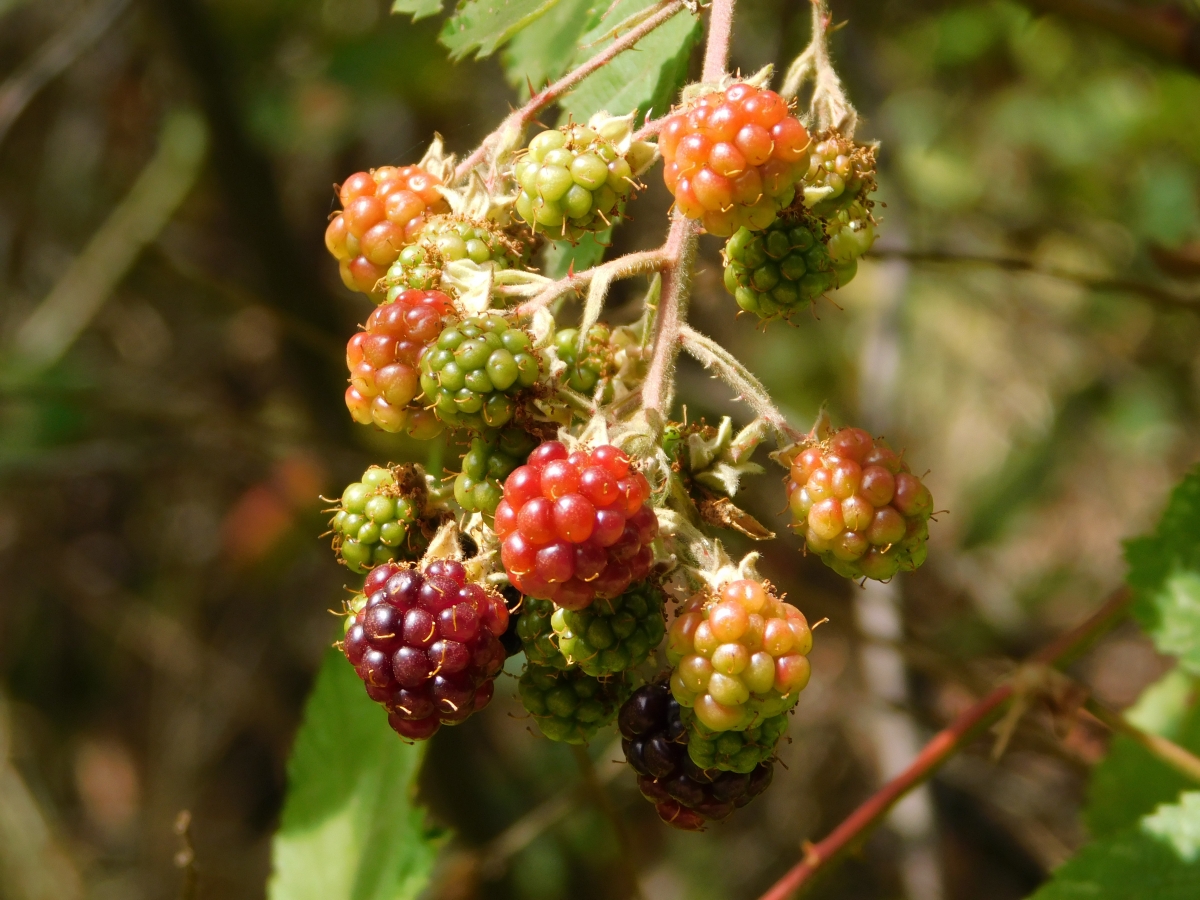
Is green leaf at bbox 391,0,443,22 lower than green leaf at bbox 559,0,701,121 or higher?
higher

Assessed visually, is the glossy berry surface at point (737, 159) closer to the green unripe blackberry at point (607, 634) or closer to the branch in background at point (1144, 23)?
the green unripe blackberry at point (607, 634)

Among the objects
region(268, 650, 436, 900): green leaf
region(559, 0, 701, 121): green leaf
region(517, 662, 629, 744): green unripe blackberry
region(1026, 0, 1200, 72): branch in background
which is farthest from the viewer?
region(1026, 0, 1200, 72): branch in background

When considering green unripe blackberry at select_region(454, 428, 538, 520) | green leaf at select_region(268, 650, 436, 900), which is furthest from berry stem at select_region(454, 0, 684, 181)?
green leaf at select_region(268, 650, 436, 900)

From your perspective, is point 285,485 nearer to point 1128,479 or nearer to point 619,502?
point 619,502

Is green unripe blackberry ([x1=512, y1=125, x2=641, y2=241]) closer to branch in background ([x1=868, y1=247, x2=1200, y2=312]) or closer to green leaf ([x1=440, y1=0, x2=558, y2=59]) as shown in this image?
green leaf ([x1=440, y1=0, x2=558, y2=59])

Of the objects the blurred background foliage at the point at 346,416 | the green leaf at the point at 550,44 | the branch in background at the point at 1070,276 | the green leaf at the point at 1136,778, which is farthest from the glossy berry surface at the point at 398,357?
the blurred background foliage at the point at 346,416

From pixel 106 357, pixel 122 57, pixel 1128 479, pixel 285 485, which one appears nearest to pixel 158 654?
pixel 285 485
